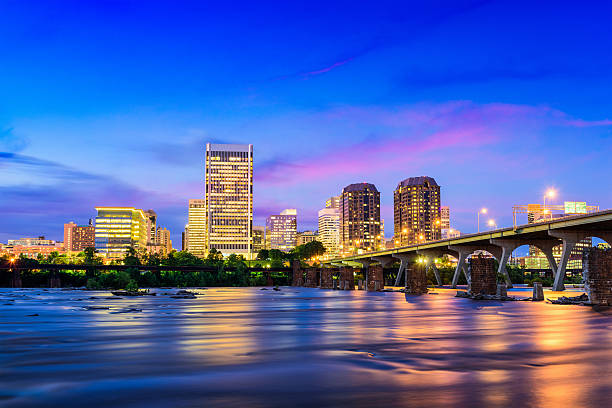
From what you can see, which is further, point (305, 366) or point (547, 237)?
point (547, 237)

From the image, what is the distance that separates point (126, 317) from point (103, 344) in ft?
70.2

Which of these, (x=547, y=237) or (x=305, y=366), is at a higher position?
(x=547, y=237)

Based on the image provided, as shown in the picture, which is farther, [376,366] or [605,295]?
[605,295]

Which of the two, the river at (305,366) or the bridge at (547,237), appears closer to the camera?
the river at (305,366)

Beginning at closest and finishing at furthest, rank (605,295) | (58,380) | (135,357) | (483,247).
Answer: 1. (58,380)
2. (135,357)
3. (605,295)
4. (483,247)

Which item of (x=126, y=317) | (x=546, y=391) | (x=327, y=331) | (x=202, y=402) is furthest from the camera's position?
(x=126, y=317)

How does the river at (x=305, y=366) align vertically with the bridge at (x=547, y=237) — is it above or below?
below

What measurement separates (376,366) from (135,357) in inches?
427

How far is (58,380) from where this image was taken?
19484 mm

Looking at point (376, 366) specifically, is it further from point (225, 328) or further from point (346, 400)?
point (225, 328)

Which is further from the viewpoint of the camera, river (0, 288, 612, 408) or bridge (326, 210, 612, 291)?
bridge (326, 210, 612, 291)

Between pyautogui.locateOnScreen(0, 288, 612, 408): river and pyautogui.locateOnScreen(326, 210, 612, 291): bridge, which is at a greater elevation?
pyautogui.locateOnScreen(326, 210, 612, 291): bridge

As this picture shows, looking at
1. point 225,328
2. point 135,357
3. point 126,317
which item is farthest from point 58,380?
point 126,317

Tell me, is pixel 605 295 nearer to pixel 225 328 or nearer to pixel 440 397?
pixel 225 328
